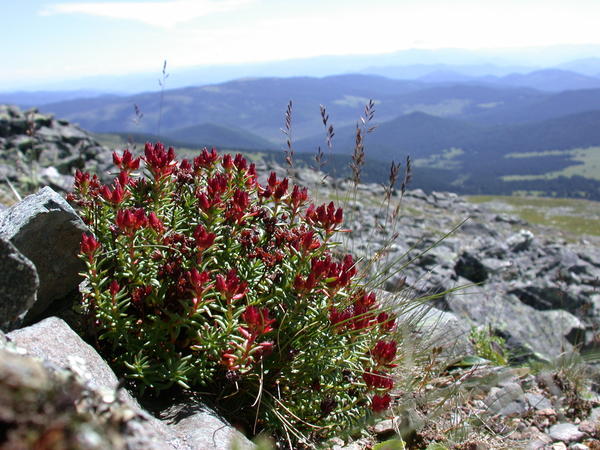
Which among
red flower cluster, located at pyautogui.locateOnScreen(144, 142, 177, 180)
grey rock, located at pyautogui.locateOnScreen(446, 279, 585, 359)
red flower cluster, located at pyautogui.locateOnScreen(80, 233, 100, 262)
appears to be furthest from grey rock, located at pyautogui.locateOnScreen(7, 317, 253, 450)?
Result: grey rock, located at pyautogui.locateOnScreen(446, 279, 585, 359)

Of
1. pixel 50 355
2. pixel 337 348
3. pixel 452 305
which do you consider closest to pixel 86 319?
pixel 50 355

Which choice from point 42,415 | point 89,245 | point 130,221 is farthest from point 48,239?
point 42,415

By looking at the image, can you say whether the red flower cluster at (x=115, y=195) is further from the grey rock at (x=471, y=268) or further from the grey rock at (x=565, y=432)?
the grey rock at (x=471, y=268)

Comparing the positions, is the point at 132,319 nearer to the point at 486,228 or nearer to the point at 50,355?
the point at 50,355

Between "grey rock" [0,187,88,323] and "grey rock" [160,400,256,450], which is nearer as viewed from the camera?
"grey rock" [160,400,256,450]

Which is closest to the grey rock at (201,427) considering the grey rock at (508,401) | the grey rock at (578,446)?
the grey rock at (508,401)

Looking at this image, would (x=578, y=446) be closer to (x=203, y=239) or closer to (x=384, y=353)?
(x=384, y=353)

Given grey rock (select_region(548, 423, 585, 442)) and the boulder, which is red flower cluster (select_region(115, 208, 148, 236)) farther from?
Answer: grey rock (select_region(548, 423, 585, 442))
